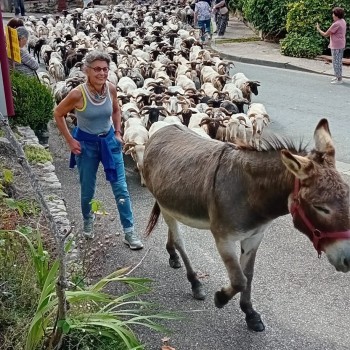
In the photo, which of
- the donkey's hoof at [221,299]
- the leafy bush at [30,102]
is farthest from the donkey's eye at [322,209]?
the leafy bush at [30,102]

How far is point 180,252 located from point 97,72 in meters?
1.96

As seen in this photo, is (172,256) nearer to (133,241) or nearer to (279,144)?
(133,241)

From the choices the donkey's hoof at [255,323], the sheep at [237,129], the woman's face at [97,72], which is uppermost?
the woman's face at [97,72]

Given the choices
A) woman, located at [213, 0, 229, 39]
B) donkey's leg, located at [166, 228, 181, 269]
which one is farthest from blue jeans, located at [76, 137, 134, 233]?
woman, located at [213, 0, 229, 39]

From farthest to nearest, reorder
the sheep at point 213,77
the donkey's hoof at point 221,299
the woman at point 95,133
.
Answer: the sheep at point 213,77, the woman at point 95,133, the donkey's hoof at point 221,299

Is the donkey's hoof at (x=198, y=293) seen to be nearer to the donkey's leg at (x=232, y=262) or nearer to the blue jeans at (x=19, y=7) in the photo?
the donkey's leg at (x=232, y=262)

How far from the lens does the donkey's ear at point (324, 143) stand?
14.4 feet

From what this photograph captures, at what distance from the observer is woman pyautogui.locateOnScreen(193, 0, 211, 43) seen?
82.9 feet

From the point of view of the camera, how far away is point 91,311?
4.77m

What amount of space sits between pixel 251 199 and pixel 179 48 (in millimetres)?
15035

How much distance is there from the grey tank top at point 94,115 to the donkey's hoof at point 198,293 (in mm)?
1937

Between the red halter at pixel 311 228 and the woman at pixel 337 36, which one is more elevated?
the red halter at pixel 311 228

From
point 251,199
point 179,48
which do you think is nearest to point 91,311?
point 251,199

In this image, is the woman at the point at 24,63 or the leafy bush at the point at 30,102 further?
the woman at the point at 24,63
